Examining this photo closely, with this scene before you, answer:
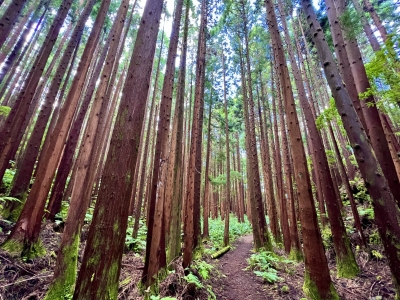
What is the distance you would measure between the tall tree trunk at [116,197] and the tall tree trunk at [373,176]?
3.54 meters

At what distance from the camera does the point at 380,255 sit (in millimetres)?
5949

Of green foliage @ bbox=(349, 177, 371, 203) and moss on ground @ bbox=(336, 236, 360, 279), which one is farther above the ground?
green foliage @ bbox=(349, 177, 371, 203)

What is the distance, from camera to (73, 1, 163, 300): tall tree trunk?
209 cm

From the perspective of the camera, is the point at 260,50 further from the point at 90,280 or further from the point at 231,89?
the point at 90,280

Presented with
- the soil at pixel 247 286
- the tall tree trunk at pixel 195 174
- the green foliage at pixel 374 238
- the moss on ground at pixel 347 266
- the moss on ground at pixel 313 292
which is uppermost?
the tall tree trunk at pixel 195 174

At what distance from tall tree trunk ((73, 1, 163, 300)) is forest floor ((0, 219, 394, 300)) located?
2292 mm

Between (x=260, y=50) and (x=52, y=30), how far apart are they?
1108cm

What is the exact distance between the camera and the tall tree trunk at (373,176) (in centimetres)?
301

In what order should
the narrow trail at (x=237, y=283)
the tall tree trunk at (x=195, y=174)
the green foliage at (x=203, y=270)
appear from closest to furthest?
1. the narrow trail at (x=237, y=283)
2. the green foliage at (x=203, y=270)
3. the tall tree trunk at (x=195, y=174)

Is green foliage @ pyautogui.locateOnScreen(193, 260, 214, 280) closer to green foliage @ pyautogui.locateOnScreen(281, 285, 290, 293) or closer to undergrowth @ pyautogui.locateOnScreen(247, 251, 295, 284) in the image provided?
undergrowth @ pyautogui.locateOnScreen(247, 251, 295, 284)

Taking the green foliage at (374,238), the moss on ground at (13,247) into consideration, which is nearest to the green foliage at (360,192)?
the green foliage at (374,238)

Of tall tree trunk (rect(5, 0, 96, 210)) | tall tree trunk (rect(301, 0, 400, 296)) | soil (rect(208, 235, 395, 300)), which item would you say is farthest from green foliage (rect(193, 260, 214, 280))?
tall tree trunk (rect(5, 0, 96, 210))

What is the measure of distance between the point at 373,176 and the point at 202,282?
167 inches

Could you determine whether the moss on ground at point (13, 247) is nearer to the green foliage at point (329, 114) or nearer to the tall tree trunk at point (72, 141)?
the tall tree trunk at point (72, 141)
